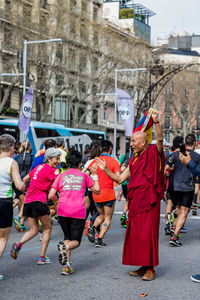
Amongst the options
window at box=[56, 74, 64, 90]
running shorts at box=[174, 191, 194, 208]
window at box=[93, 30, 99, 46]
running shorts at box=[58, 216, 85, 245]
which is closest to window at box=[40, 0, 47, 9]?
window at box=[93, 30, 99, 46]

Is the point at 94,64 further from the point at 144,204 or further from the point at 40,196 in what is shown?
the point at 144,204

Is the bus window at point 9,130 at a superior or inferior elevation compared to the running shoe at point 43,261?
superior

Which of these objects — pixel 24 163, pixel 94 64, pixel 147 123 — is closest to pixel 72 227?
pixel 147 123

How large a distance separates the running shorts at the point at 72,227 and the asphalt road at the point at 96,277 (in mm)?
456

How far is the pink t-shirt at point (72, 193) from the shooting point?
6523 millimetres

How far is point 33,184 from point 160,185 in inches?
72.7

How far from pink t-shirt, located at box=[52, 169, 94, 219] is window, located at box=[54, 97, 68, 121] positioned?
45516mm

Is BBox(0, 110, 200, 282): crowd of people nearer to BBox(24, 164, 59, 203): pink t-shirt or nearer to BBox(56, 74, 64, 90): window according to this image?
BBox(24, 164, 59, 203): pink t-shirt

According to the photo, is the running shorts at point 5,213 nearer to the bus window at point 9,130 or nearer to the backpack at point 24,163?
the backpack at point 24,163

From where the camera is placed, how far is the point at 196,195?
13938 mm

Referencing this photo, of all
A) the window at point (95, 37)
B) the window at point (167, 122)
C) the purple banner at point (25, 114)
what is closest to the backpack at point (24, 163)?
the purple banner at point (25, 114)

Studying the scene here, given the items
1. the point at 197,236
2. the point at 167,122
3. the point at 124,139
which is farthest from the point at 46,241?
the point at 167,122

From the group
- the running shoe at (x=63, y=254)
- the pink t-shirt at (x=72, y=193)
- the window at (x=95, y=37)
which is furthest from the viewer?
the window at (x=95, y=37)

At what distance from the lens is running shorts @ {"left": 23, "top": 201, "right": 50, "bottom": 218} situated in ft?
23.4
